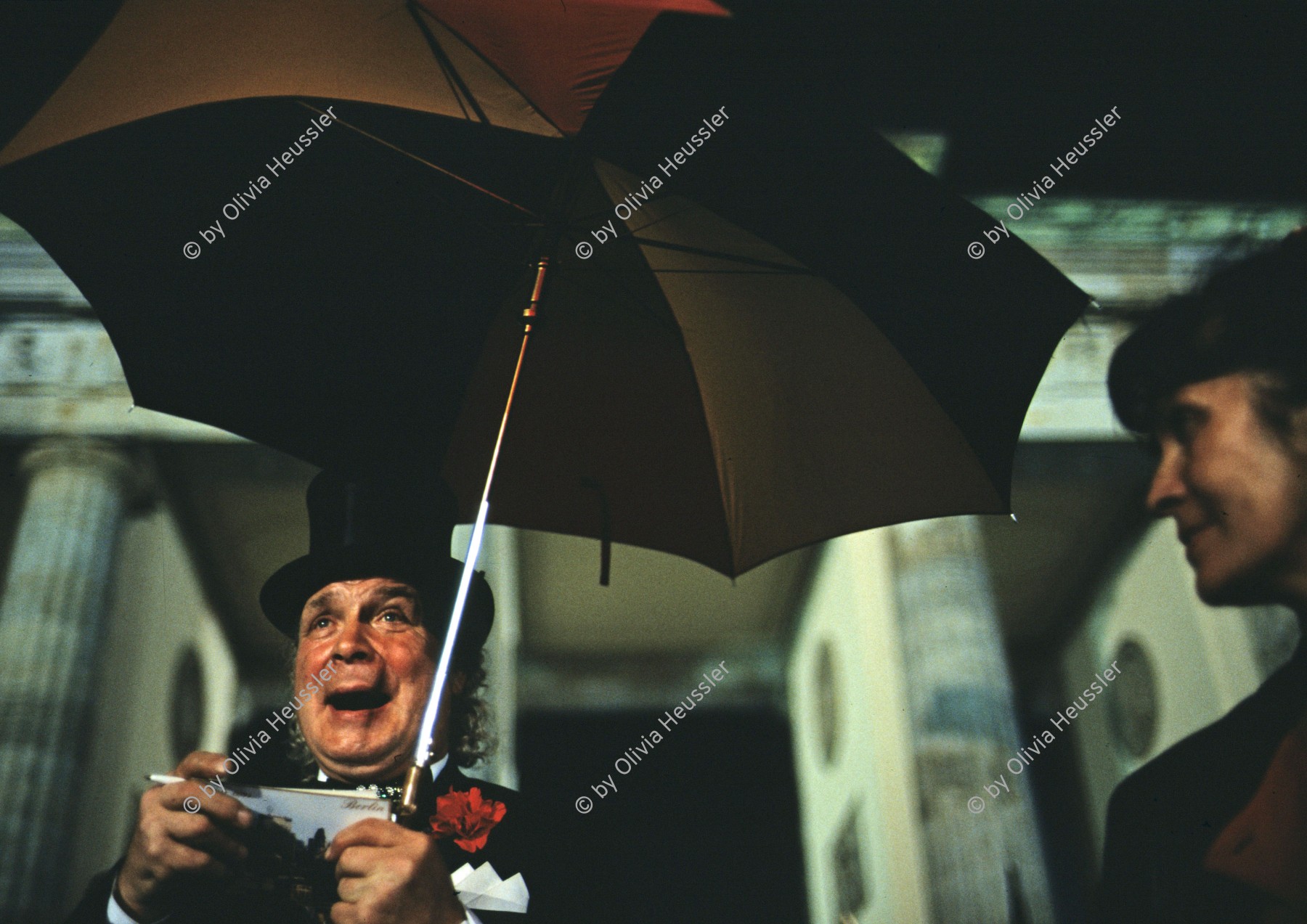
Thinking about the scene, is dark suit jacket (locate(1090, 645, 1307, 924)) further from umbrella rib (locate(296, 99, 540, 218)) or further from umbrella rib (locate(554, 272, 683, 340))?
umbrella rib (locate(296, 99, 540, 218))

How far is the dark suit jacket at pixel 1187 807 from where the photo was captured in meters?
2.78

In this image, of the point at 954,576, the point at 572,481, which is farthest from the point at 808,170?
the point at 954,576

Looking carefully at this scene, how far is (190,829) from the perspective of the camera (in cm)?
224

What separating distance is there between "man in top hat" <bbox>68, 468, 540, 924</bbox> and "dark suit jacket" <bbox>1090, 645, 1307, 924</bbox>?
1.55m

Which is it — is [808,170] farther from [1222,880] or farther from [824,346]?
[1222,880]

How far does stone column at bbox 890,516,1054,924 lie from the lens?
9.65 meters

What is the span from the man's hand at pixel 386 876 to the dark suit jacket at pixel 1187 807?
175 cm

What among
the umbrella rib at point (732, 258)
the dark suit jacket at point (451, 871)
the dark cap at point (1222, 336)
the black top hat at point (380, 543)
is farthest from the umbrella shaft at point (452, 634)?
the dark cap at point (1222, 336)

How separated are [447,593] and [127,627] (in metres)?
10.0

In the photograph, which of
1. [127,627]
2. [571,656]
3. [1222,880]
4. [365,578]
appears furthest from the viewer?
[571,656]

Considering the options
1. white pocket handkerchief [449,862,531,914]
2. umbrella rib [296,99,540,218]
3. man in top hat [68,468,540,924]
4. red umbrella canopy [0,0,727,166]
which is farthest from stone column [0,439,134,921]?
umbrella rib [296,99,540,218]

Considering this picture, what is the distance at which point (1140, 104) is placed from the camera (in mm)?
11211

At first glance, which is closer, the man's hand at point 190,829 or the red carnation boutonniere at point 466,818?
the man's hand at point 190,829

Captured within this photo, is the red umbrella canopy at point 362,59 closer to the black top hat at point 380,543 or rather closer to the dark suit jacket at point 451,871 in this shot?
the black top hat at point 380,543
